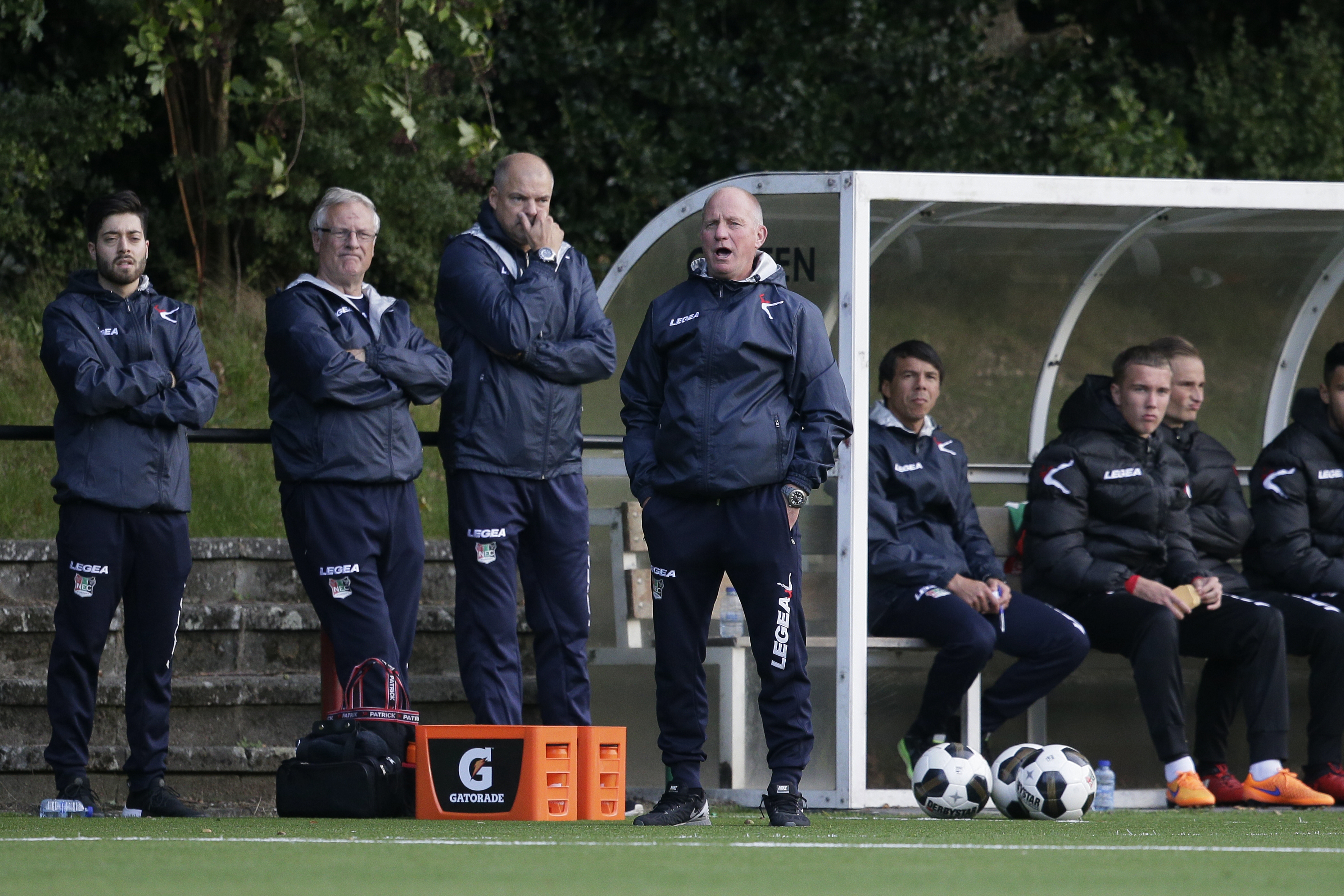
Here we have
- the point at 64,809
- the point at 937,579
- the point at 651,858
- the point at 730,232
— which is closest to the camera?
the point at 651,858

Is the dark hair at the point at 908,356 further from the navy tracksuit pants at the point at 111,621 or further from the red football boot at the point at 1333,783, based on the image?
the navy tracksuit pants at the point at 111,621

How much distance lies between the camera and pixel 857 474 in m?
6.98

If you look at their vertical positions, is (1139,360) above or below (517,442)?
above

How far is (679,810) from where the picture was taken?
5.68 meters

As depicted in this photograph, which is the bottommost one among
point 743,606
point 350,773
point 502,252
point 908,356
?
point 350,773

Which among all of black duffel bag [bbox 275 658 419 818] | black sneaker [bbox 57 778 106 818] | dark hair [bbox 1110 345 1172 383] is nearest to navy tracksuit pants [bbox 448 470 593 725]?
black duffel bag [bbox 275 658 419 818]

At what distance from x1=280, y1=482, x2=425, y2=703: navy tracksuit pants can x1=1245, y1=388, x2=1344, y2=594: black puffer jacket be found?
151 inches

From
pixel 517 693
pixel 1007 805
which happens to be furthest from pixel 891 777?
pixel 517 693

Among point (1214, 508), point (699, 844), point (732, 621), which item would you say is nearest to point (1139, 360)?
point (1214, 508)

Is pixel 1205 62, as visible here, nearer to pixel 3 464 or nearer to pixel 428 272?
pixel 428 272

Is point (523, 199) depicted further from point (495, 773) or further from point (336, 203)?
point (495, 773)

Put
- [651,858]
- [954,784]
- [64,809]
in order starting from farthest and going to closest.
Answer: [954,784], [64,809], [651,858]

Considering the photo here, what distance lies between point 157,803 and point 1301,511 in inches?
190

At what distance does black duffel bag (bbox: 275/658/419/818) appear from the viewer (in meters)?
5.77
